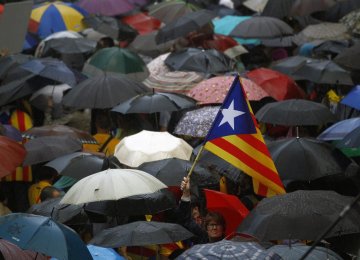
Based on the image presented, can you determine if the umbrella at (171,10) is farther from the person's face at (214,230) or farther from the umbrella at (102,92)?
the person's face at (214,230)

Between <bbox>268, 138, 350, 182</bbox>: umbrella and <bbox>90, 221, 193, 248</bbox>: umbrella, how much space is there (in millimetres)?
2005

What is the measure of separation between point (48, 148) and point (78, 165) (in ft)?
3.42

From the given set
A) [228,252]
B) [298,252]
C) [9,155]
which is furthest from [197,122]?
[228,252]

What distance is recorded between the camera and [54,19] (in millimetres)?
18844

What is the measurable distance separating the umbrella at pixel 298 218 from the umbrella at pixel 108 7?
39.6 feet

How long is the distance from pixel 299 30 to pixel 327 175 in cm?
945

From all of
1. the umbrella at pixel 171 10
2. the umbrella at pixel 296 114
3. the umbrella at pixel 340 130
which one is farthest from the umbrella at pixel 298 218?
the umbrella at pixel 171 10

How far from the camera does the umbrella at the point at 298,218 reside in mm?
7555

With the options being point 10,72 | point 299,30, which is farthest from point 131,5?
point 10,72

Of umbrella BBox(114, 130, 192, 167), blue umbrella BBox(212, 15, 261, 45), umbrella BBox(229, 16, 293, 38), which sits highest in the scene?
umbrella BBox(114, 130, 192, 167)

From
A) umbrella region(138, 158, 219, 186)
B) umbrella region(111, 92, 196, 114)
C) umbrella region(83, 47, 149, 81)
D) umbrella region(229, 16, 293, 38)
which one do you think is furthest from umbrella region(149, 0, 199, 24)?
umbrella region(138, 158, 219, 186)

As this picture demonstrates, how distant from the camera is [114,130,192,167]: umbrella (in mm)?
10344

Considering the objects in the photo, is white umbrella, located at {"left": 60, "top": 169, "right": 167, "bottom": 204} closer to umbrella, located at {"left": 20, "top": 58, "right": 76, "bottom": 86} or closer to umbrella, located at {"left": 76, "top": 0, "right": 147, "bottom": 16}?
umbrella, located at {"left": 20, "top": 58, "right": 76, "bottom": 86}

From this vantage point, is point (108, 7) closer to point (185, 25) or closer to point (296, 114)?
point (185, 25)
